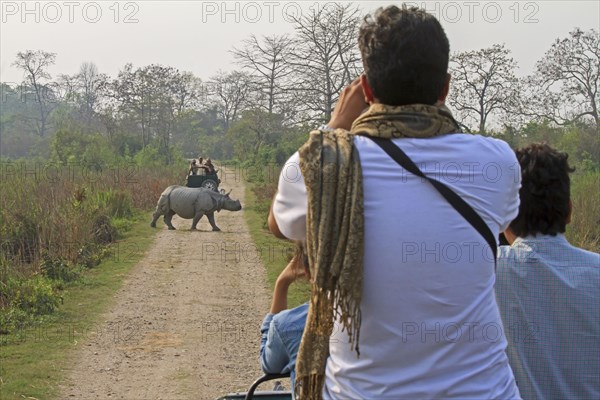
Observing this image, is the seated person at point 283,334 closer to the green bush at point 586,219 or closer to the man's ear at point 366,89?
the man's ear at point 366,89

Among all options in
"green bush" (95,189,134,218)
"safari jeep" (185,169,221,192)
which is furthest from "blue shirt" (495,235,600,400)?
"safari jeep" (185,169,221,192)

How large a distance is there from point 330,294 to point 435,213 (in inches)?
11.0

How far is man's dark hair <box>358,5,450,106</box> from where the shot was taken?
6.23 feet

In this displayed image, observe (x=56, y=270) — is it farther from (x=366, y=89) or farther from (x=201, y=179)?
(x=201, y=179)

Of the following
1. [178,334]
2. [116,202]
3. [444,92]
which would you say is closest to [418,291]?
[444,92]

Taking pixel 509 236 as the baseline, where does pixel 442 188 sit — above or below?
above

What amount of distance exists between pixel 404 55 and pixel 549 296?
3.48ft

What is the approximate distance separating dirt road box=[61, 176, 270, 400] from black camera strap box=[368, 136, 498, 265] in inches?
161

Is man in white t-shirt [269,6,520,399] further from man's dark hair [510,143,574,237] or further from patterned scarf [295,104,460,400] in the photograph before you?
man's dark hair [510,143,574,237]

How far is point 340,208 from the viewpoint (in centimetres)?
182

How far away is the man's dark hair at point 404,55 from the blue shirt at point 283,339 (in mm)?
664

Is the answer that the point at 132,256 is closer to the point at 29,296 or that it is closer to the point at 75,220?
the point at 75,220

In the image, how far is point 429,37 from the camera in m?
1.90

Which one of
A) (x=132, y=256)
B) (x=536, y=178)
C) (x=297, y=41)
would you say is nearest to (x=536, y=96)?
(x=297, y=41)
